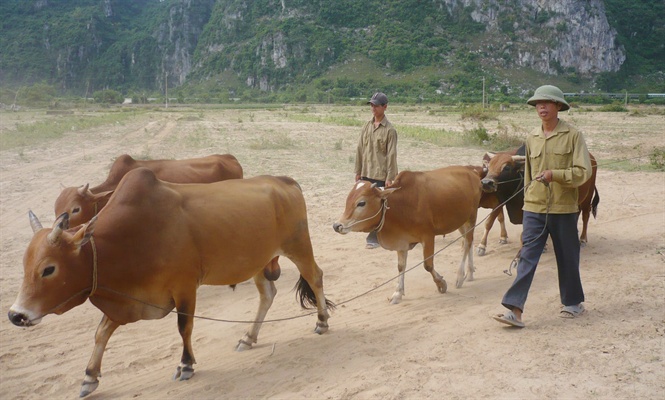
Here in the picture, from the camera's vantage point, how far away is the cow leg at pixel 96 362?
5.03 metres

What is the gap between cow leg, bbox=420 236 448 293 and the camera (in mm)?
7059

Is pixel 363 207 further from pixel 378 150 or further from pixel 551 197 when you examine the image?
pixel 551 197

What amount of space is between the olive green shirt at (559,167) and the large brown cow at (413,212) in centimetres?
153

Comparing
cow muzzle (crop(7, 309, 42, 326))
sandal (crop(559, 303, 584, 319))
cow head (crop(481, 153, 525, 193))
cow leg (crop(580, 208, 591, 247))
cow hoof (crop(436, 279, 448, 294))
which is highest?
cow head (crop(481, 153, 525, 193))

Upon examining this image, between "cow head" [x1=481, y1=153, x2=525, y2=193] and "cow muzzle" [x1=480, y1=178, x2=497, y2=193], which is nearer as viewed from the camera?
"cow muzzle" [x1=480, y1=178, x2=497, y2=193]

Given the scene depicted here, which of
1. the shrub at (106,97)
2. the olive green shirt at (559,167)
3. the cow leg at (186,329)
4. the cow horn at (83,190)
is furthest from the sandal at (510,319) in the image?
the shrub at (106,97)

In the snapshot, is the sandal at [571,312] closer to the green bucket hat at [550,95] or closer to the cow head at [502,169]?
the green bucket hat at [550,95]

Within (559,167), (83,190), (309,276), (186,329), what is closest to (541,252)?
(559,167)

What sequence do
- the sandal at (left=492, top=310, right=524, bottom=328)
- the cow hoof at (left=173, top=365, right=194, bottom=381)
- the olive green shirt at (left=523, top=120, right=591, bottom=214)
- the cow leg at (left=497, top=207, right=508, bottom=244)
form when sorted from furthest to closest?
1. the cow leg at (left=497, top=207, right=508, bottom=244)
2. the sandal at (left=492, top=310, right=524, bottom=328)
3. the olive green shirt at (left=523, top=120, right=591, bottom=214)
4. the cow hoof at (left=173, top=365, right=194, bottom=381)

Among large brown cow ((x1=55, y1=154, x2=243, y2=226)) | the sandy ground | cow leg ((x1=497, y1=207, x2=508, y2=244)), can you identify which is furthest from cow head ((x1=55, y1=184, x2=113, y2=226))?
cow leg ((x1=497, y1=207, x2=508, y2=244))

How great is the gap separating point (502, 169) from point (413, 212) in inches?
79.1

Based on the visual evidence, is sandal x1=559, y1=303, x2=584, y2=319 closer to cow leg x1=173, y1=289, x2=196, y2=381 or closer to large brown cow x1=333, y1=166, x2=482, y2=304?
large brown cow x1=333, y1=166, x2=482, y2=304

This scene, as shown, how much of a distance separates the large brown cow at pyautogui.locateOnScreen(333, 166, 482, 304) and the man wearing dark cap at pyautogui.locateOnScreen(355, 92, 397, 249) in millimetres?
830

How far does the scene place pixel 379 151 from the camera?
8469 millimetres
